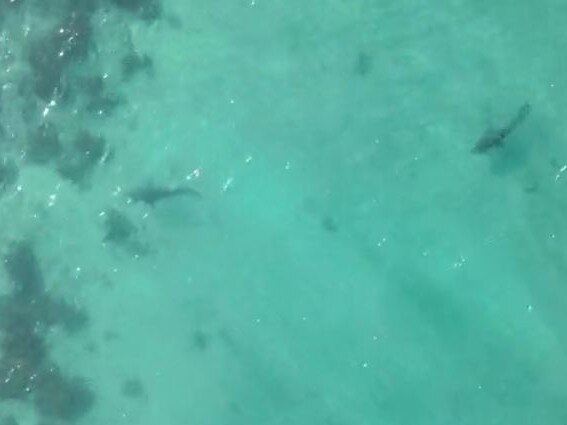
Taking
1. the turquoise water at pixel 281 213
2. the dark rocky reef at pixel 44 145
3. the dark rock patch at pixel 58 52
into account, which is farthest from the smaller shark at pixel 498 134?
the dark rocky reef at pixel 44 145

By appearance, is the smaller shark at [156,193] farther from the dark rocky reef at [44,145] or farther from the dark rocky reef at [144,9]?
the dark rocky reef at [144,9]

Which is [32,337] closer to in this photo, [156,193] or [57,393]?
[57,393]

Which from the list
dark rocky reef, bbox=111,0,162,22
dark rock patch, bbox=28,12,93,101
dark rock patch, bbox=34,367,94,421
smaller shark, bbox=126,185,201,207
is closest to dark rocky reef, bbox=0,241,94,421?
dark rock patch, bbox=34,367,94,421

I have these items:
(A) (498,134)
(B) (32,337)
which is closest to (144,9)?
(B) (32,337)

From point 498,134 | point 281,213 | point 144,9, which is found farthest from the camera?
point 144,9

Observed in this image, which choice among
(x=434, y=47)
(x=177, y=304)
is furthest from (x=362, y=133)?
(x=177, y=304)

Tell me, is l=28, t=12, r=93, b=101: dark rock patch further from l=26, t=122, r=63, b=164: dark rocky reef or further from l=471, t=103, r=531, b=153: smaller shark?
l=471, t=103, r=531, b=153: smaller shark
